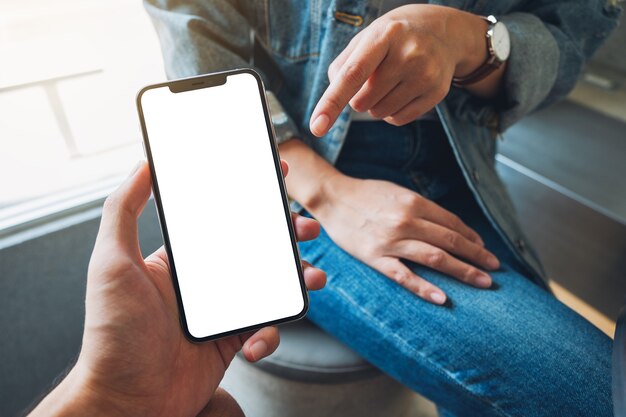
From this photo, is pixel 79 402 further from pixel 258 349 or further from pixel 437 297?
pixel 437 297

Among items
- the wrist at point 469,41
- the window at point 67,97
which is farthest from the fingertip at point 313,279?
the window at point 67,97

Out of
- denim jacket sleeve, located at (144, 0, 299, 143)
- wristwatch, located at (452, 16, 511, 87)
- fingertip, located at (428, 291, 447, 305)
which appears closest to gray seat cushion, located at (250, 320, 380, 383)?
fingertip, located at (428, 291, 447, 305)

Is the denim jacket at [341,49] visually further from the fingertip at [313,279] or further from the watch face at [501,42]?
the fingertip at [313,279]

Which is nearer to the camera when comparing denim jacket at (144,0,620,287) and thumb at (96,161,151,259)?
thumb at (96,161,151,259)

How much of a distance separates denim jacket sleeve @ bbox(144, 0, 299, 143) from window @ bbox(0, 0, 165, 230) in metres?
0.15

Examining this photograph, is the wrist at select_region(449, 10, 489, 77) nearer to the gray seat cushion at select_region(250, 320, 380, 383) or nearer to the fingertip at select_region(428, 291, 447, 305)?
the fingertip at select_region(428, 291, 447, 305)

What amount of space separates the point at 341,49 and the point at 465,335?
0.35m

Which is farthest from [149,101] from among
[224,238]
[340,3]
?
[340,3]

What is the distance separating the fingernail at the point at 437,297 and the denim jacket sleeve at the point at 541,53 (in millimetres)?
254

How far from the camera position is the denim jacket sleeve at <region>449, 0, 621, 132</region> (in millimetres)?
569

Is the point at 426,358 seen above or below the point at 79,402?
below

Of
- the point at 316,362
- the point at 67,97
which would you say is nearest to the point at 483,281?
the point at 316,362

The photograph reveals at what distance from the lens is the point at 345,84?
39 cm

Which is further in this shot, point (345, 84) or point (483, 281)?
point (483, 281)
